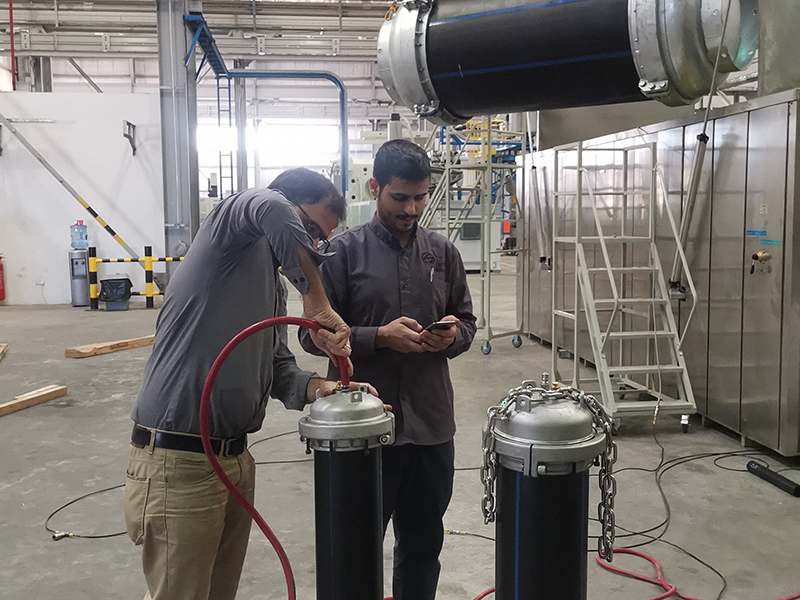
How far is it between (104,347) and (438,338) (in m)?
6.05

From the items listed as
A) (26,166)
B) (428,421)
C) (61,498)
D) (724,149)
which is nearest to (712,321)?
(724,149)

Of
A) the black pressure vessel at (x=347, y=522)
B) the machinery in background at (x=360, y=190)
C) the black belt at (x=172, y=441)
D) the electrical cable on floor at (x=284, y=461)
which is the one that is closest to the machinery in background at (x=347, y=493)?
the black pressure vessel at (x=347, y=522)

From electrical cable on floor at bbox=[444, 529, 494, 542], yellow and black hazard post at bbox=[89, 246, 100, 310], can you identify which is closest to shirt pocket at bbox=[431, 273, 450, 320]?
electrical cable on floor at bbox=[444, 529, 494, 542]

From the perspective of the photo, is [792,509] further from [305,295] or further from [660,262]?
[305,295]

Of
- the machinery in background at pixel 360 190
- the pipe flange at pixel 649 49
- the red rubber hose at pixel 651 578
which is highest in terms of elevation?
the machinery in background at pixel 360 190

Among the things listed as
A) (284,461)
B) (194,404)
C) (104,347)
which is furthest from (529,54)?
(104,347)

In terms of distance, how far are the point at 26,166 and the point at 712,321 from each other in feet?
31.4

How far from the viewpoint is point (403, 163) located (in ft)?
6.42

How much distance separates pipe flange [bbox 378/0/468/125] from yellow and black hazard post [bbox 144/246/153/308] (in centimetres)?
895

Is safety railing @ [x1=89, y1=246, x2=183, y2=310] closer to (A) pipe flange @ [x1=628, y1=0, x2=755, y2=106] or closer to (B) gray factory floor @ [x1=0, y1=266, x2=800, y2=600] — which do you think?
(B) gray factory floor @ [x1=0, y1=266, x2=800, y2=600]

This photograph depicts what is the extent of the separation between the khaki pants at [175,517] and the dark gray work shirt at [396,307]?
50 cm

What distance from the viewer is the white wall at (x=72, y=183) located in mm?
10219

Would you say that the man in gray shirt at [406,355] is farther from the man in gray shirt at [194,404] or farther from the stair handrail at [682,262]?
the stair handrail at [682,262]

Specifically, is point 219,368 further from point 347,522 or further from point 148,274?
point 148,274
